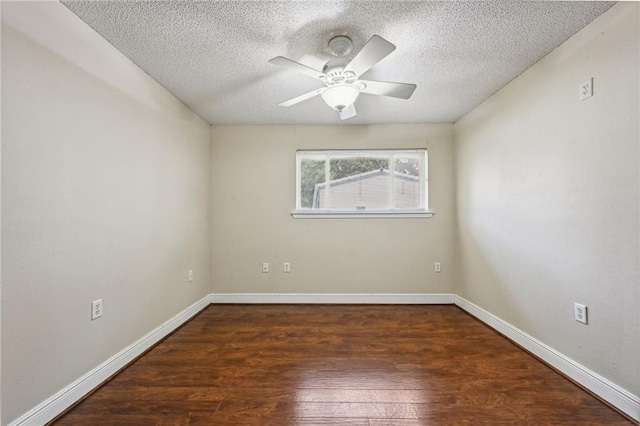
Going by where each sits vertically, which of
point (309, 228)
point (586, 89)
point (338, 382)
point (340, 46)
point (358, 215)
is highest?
point (340, 46)

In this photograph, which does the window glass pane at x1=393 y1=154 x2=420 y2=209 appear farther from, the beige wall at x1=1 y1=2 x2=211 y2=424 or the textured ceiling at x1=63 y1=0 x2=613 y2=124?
the beige wall at x1=1 y1=2 x2=211 y2=424

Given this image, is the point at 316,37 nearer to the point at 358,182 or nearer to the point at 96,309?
the point at 358,182

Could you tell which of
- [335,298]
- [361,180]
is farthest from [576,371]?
[361,180]

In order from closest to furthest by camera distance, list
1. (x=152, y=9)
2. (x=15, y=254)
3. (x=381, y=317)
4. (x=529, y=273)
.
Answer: (x=15, y=254) < (x=152, y=9) < (x=529, y=273) < (x=381, y=317)

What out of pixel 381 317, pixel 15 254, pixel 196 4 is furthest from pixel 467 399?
pixel 196 4

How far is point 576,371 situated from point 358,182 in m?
2.48

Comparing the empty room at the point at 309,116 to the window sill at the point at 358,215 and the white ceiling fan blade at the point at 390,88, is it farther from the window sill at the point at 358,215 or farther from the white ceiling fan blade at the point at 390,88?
the window sill at the point at 358,215

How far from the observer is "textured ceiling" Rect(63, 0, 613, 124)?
5.00 feet

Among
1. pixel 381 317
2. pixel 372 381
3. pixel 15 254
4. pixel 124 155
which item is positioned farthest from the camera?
pixel 381 317

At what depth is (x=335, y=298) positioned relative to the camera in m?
3.36

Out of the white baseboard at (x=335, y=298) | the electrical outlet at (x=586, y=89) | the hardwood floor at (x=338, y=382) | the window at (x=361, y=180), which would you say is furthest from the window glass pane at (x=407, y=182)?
the electrical outlet at (x=586, y=89)

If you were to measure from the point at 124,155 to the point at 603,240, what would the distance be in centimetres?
308

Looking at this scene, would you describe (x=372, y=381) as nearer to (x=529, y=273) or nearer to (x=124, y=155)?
(x=529, y=273)

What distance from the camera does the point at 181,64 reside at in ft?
6.80
